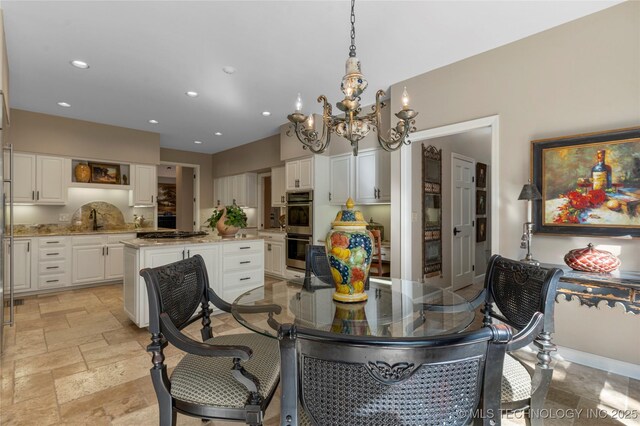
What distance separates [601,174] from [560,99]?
28.6 inches

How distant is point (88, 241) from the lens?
5152mm

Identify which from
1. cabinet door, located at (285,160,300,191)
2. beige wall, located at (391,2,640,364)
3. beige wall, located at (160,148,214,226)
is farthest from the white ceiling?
beige wall, located at (160,148,214,226)

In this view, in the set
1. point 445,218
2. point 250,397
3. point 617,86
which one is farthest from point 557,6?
point 250,397

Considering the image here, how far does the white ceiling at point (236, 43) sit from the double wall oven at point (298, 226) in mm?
1607

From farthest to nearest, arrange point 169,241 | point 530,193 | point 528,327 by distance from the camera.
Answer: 1. point 169,241
2. point 530,193
3. point 528,327

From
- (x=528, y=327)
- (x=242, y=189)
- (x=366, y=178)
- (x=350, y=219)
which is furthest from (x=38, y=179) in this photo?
(x=528, y=327)

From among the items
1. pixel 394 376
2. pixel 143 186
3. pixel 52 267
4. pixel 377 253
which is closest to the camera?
pixel 394 376

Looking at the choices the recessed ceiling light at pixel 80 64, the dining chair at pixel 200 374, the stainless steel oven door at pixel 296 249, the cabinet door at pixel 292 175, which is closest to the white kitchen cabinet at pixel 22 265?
the recessed ceiling light at pixel 80 64

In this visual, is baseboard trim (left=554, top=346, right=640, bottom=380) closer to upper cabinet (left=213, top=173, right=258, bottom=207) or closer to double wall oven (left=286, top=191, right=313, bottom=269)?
double wall oven (left=286, top=191, right=313, bottom=269)

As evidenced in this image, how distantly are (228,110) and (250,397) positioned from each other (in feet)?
14.5

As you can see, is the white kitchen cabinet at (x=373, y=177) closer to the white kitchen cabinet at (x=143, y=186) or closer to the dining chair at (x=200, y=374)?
the dining chair at (x=200, y=374)

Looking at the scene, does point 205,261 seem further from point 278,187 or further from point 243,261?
point 278,187

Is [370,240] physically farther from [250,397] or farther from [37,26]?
[37,26]

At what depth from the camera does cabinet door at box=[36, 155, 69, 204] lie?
5047 millimetres
